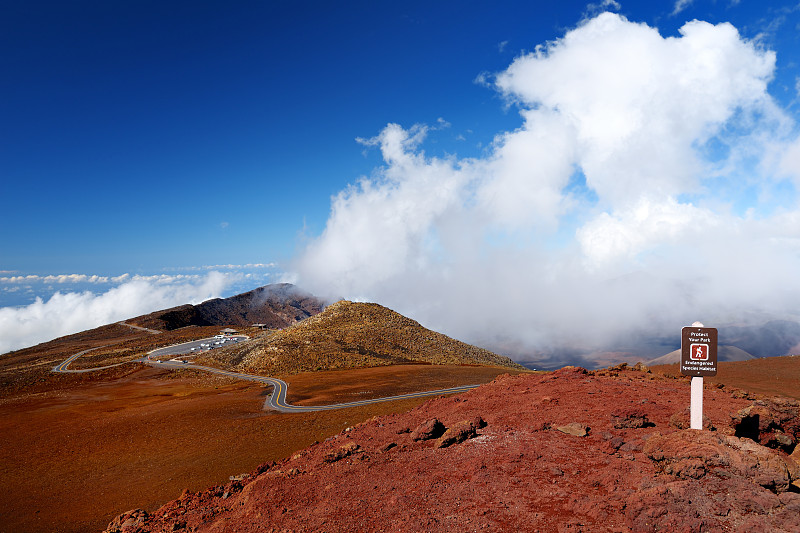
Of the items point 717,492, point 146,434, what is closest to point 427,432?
point 717,492

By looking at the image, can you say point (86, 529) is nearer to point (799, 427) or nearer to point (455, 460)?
point (455, 460)

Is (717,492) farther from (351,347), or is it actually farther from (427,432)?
(351,347)

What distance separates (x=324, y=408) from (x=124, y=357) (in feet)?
230

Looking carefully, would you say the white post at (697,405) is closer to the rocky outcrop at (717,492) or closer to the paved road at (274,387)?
the rocky outcrop at (717,492)

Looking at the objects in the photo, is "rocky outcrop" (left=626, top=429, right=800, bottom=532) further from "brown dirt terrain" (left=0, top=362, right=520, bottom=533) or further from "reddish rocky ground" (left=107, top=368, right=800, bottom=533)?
"brown dirt terrain" (left=0, top=362, right=520, bottom=533)

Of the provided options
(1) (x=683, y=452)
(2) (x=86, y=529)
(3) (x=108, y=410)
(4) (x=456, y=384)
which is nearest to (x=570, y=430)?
(1) (x=683, y=452)

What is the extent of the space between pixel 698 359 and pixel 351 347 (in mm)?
63612

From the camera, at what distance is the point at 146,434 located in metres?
32.7

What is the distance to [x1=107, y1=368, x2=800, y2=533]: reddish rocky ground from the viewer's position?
864cm

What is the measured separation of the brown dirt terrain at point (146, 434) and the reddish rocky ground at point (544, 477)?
998cm

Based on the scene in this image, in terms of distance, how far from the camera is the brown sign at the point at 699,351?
1178 cm

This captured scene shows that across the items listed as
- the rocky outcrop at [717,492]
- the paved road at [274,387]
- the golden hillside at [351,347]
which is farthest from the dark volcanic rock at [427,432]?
the golden hillside at [351,347]

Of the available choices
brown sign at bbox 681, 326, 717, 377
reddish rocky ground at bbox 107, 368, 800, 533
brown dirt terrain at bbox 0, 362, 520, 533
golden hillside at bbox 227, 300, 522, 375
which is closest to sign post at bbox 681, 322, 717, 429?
brown sign at bbox 681, 326, 717, 377

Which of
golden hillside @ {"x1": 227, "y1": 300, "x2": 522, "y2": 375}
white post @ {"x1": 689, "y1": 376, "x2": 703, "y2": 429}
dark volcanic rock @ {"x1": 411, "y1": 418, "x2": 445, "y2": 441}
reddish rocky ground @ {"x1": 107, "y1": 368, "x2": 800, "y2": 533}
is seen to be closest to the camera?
reddish rocky ground @ {"x1": 107, "y1": 368, "x2": 800, "y2": 533}
